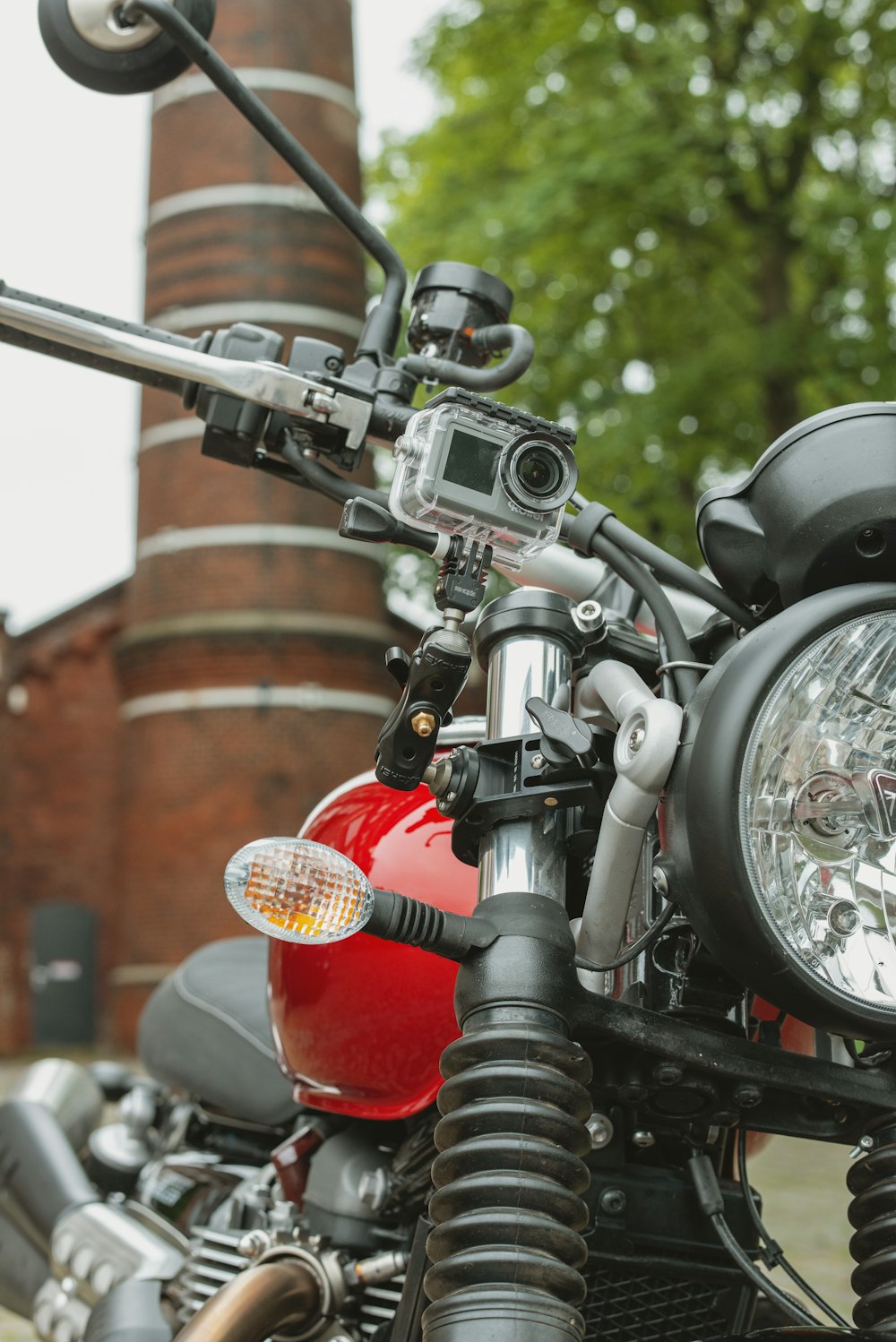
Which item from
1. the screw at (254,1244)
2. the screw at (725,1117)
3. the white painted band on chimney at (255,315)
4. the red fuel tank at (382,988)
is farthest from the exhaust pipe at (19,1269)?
the white painted band on chimney at (255,315)

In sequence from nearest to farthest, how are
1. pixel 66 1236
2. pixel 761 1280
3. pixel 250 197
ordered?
1. pixel 761 1280
2. pixel 66 1236
3. pixel 250 197

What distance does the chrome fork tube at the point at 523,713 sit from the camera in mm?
1315

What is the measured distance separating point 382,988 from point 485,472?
70 centimetres

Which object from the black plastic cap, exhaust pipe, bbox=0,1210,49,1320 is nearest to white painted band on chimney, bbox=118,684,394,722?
exhaust pipe, bbox=0,1210,49,1320

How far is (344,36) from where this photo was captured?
642 inches

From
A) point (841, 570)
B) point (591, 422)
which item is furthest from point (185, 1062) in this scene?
point (591, 422)

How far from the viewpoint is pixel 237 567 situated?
606 inches

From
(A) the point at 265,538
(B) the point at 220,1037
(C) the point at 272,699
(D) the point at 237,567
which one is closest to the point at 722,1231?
(B) the point at 220,1037

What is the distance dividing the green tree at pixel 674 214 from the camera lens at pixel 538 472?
36.4ft

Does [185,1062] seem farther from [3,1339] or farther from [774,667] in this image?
[3,1339]

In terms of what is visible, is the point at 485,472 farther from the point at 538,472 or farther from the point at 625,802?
the point at 625,802

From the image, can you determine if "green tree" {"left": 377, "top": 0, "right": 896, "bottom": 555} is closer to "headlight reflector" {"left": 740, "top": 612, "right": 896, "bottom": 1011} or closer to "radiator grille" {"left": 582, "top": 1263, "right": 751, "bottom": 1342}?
"radiator grille" {"left": 582, "top": 1263, "right": 751, "bottom": 1342}

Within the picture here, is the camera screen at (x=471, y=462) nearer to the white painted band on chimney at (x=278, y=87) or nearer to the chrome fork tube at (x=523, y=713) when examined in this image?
the chrome fork tube at (x=523, y=713)

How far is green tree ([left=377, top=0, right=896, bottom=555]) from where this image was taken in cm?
1290
